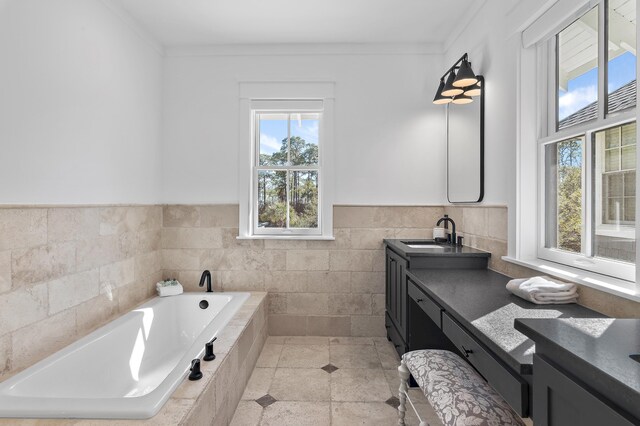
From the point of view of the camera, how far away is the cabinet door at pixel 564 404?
27.2 inches

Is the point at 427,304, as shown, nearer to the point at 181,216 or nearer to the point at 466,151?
the point at 466,151

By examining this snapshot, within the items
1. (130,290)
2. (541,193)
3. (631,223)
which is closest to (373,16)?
(541,193)

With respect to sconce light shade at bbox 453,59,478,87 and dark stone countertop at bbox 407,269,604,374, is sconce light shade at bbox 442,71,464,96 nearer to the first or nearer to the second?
sconce light shade at bbox 453,59,478,87

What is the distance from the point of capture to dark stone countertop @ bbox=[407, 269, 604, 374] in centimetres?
113

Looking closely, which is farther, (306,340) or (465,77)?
(306,340)

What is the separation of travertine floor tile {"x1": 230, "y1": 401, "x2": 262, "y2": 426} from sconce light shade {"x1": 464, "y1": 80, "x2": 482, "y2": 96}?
2.63m

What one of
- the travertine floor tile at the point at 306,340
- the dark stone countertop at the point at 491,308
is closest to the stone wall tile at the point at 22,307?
the travertine floor tile at the point at 306,340

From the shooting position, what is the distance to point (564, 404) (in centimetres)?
81

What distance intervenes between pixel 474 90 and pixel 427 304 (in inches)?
63.5

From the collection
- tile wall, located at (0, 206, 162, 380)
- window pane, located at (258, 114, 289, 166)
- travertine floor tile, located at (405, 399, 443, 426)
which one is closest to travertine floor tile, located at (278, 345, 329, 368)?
travertine floor tile, located at (405, 399, 443, 426)

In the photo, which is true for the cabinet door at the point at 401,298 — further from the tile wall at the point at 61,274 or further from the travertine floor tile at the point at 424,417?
the tile wall at the point at 61,274

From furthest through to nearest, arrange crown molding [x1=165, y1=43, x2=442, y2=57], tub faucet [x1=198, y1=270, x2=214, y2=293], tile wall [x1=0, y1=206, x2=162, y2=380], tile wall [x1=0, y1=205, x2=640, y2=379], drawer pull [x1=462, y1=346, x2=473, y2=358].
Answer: crown molding [x1=165, y1=43, x2=442, y2=57], tub faucet [x1=198, y1=270, x2=214, y2=293], tile wall [x1=0, y1=205, x2=640, y2=379], tile wall [x1=0, y1=206, x2=162, y2=380], drawer pull [x1=462, y1=346, x2=473, y2=358]

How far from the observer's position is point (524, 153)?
2066 mm

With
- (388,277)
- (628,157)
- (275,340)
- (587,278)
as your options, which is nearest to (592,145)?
(628,157)
